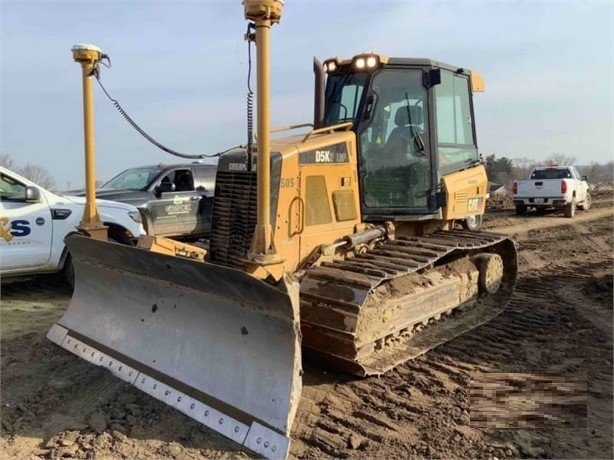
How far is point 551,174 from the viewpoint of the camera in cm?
1875

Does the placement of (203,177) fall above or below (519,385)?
above

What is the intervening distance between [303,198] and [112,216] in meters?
3.94

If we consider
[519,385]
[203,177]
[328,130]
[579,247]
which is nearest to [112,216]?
[203,177]

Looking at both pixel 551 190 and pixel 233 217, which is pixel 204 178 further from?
pixel 551 190

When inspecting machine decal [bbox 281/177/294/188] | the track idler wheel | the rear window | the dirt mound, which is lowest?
the dirt mound

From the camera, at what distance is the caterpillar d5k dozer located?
394cm

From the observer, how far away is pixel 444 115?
6.09 metres

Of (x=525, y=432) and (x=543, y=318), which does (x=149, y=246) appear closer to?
(x=525, y=432)

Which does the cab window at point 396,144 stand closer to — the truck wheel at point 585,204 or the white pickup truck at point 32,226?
the white pickup truck at point 32,226

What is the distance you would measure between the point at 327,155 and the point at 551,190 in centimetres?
1508

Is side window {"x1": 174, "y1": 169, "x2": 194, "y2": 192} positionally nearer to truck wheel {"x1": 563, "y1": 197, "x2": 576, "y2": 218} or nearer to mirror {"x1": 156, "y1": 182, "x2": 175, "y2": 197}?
mirror {"x1": 156, "y1": 182, "x2": 175, "y2": 197}

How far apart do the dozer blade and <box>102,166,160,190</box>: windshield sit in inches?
169

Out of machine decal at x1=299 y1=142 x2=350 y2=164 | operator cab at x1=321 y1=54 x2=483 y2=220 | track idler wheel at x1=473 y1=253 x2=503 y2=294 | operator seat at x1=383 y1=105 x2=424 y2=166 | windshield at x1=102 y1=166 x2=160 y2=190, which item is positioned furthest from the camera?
windshield at x1=102 y1=166 x2=160 y2=190

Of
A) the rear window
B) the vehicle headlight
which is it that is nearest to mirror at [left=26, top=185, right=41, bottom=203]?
the vehicle headlight
